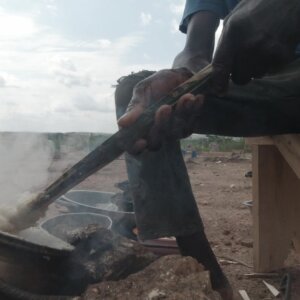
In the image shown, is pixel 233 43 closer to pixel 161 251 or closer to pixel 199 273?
pixel 199 273

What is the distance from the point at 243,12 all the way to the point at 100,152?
68 centimetres

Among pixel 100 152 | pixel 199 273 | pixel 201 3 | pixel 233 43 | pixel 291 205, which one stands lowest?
pixel 199 273

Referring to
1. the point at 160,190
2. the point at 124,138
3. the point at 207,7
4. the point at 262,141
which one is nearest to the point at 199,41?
the point at 207,7

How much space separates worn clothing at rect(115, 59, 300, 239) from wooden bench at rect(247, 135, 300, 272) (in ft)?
2.30

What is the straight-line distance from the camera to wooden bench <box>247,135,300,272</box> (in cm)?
258

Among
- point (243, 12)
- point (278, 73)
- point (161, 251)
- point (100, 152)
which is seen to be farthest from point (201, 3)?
point (161, 251)

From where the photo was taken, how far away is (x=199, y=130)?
1.78 metres

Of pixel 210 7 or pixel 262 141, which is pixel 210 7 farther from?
pixel 262 141

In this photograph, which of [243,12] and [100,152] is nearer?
[243,12]

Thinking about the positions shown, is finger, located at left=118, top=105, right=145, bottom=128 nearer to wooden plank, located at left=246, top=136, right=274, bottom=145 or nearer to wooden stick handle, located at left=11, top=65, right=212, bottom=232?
wooden stick handle, located at left=11, top=65, right=212, bottom=232

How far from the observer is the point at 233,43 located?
1436 mm

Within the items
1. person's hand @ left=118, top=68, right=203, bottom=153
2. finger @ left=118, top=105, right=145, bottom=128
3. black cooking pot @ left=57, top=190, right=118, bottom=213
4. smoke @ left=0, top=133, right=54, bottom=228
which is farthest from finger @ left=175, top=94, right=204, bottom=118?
smoke @ left=0, top=133, right=54, bottom=228

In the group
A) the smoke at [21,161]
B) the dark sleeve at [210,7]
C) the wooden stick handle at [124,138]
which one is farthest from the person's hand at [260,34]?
the smoke at [21,161]

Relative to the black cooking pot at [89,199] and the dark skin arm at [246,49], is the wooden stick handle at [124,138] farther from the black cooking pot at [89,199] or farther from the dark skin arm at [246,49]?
the black cooking pot at [89,199]
